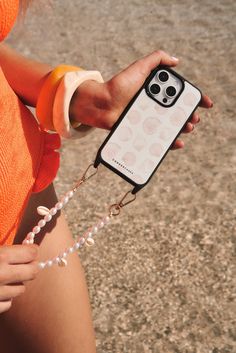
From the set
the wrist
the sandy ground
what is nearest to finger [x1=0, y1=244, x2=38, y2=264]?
the wrist

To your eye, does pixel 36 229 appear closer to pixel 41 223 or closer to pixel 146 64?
pixel 41 223

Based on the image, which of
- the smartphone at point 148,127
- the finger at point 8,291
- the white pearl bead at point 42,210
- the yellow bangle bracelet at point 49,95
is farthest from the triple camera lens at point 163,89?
the finger at point 8,291

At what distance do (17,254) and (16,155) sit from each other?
160 millimetres

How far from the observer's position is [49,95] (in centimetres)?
95

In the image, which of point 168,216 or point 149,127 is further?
point 168,216

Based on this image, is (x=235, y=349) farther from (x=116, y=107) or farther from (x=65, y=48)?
(x=65, y=48)

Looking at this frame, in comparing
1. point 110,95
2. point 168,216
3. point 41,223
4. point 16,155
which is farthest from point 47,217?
point 168,216

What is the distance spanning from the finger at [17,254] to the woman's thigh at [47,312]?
0.60 feet

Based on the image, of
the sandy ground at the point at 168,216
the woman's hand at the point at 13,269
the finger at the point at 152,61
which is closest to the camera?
the woman's hand at the point at 13,269

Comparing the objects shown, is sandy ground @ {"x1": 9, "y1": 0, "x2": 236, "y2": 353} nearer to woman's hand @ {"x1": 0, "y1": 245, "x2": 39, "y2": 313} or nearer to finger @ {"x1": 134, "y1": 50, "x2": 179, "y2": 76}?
finger @ {"x1": 134, "y1": 50, "x2": 179, "y2": 76}

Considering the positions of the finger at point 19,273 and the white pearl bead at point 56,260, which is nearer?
the finger at point 19,273

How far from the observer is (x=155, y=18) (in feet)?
8.95

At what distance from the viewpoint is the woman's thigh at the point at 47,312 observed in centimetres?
101

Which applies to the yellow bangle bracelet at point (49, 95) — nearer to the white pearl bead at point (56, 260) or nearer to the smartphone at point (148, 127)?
the smartphone at point (148, 127)
